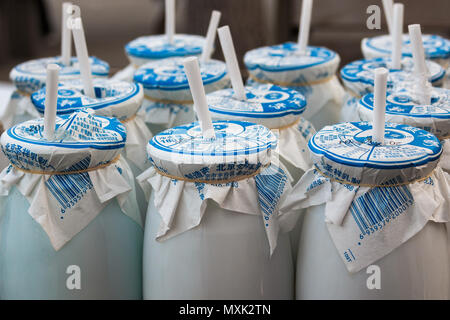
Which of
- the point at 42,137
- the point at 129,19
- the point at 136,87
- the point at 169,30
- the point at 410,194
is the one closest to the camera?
the point at 410,194

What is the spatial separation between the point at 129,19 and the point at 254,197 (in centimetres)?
340

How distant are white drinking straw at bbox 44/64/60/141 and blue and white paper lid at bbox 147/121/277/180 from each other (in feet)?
0.54

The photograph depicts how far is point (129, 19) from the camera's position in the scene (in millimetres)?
4168

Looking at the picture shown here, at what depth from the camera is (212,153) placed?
96 centimetres

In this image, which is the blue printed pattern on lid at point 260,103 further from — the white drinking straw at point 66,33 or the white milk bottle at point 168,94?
the white drinking straw at point 66,33

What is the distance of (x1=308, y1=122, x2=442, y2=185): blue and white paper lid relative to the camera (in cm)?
90

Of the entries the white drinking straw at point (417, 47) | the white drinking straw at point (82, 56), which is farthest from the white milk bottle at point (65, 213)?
the white drinking straw at point (417, 47)

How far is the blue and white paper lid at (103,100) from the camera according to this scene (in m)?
1.20

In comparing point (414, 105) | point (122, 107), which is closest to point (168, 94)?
point (122, 107)

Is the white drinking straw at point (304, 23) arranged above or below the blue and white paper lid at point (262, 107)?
above

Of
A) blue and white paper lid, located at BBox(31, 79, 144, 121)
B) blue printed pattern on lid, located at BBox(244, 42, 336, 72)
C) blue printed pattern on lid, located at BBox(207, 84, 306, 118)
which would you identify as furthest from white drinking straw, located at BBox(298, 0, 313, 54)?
blue and white paper lid, located at BBox(31, 79, 144, 121)

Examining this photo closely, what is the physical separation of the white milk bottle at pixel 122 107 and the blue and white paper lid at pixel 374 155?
389 mm
